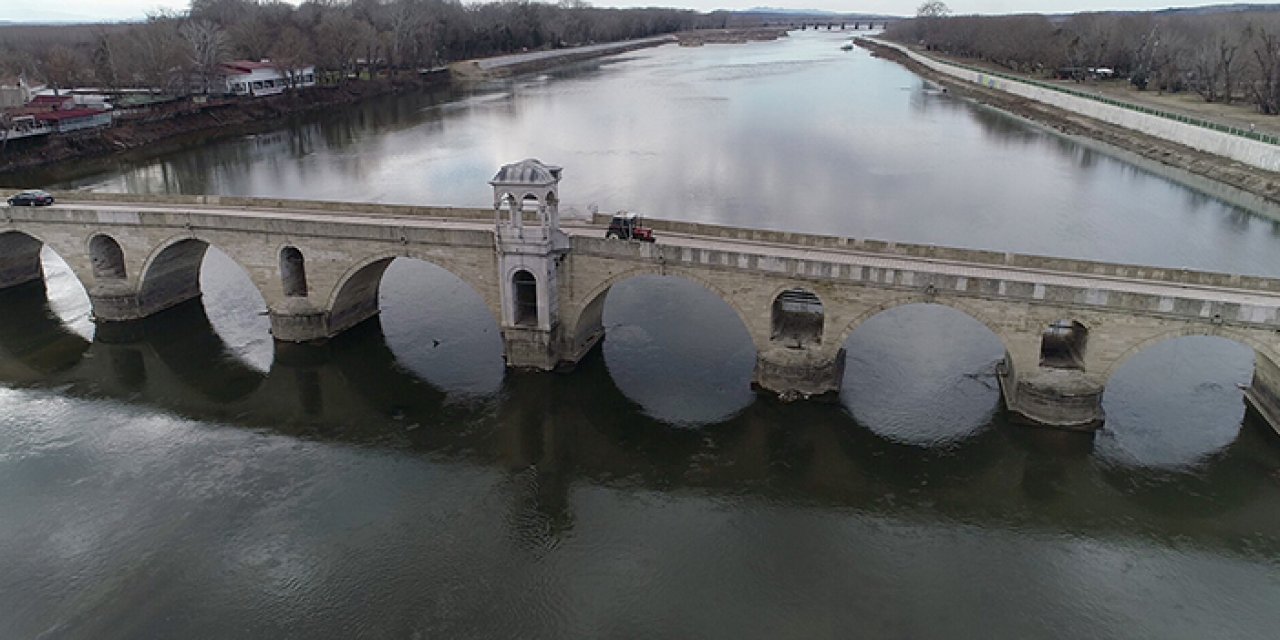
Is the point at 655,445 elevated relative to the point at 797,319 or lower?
lower

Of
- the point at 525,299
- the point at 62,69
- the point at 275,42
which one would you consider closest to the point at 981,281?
the point at 525,299

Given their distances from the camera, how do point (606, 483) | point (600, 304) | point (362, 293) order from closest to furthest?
point (606, 483), point (600, 304), point (362, 293)

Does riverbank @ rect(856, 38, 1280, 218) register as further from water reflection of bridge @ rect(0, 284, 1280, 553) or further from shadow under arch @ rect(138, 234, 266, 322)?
shadow under arch @ rect(138, 234, 266, 322)

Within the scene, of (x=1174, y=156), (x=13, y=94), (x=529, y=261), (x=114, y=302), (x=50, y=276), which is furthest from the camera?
(x=13, y=94)

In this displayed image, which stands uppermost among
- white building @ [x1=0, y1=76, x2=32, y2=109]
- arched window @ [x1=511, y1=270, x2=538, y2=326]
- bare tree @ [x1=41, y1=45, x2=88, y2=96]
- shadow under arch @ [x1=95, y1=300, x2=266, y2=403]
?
bare tree @ [x1=41, y1=45, x2=88, y2=96]

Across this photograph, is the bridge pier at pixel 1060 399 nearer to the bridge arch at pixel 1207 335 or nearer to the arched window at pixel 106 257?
the bridge arch at pixel 1207 335

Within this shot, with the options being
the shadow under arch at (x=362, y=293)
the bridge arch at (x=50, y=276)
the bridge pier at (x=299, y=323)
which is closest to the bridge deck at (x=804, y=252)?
the shadow under arch at (x=362, y=293)

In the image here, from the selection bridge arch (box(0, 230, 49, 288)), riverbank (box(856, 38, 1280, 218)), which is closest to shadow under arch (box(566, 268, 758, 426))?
bridge arch (box(0, 230, 49, 288))

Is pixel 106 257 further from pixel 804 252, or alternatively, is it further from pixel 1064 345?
pixel 1064 345
